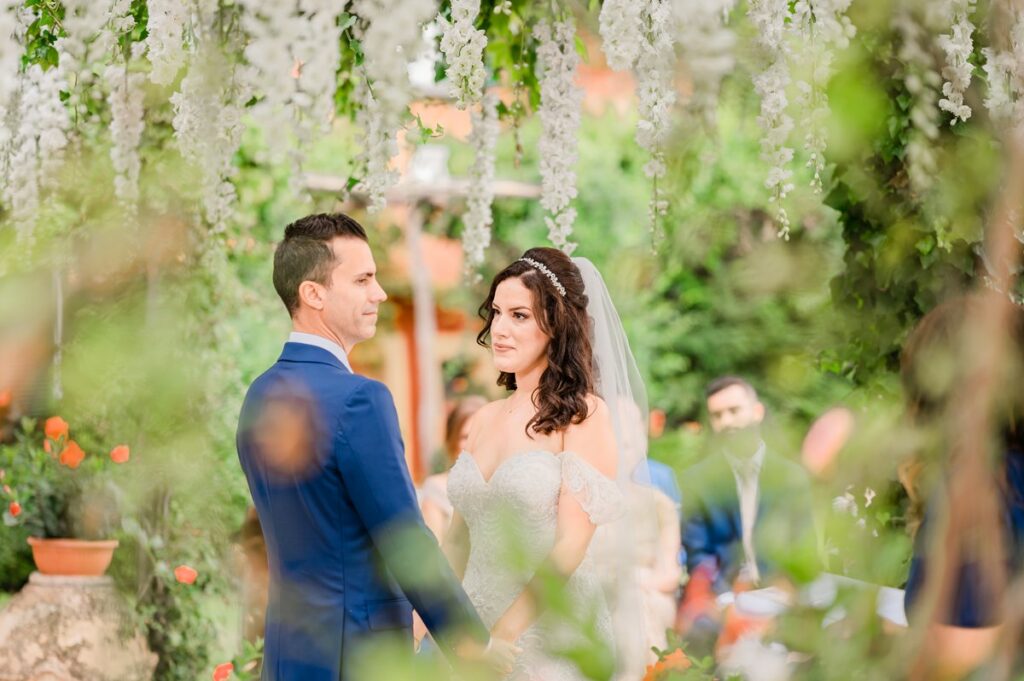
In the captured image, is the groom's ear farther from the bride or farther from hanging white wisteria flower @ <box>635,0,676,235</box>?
hanging white wisteria flower @ <box>635,0,676,235</box>

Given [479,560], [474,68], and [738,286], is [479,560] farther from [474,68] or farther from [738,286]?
[738,286]

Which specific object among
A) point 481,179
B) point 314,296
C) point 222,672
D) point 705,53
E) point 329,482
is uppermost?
point 705,53

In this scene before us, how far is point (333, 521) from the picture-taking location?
102 inches

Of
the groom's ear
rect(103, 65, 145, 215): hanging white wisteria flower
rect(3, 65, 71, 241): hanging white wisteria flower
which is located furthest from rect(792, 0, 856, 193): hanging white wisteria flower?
rect(3, 65, 71, 241): hanging white wisteria flower

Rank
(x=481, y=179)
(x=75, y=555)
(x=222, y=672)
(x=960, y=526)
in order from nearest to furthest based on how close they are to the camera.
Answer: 1. (x=960, y=526)
2. (x=222, y=672)
3. (x=481, y=179)
4. (x=75, y=555)

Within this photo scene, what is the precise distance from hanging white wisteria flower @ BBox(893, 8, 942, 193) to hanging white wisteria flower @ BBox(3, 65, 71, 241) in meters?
2.62

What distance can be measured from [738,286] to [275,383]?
1706 millimetres

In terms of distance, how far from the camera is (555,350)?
3.17 metres

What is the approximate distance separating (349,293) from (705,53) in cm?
109

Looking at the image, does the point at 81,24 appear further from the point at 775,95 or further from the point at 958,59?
the point at 958,59

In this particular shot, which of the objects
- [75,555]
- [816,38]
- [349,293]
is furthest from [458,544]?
[75,555]

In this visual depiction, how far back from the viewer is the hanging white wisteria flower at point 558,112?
3.58 metres

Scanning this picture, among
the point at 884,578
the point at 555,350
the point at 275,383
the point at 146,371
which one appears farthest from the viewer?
the point at 555,350

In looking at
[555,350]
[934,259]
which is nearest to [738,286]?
[555,350]
